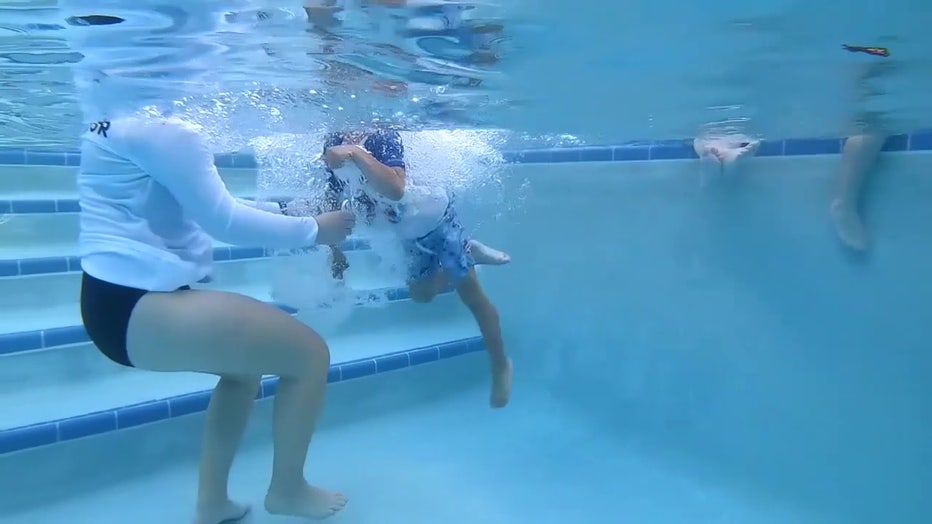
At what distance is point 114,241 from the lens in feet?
8.96

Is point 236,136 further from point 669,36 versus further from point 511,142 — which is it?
point 669,36

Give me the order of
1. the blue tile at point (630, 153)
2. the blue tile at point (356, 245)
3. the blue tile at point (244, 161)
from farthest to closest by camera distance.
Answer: the blue tile at point (244, 161) → the blue tile at point (356, 245) → the blue tile at point (630, 153)

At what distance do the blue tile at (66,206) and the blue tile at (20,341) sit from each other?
1.86 meters

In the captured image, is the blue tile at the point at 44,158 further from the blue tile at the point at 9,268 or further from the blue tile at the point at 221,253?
the blue tile at the point at 221,253

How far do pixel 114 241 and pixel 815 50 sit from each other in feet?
9.78

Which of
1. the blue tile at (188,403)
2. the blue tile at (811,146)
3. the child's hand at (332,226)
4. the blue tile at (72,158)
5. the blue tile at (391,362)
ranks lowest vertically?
the blue tile at (391,362)

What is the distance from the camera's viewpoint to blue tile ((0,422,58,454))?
12.9 feet

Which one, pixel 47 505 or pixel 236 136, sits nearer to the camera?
pixel 47 505

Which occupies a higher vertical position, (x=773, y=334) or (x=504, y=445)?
(x=773, y=334)

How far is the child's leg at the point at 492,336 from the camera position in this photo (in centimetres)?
478

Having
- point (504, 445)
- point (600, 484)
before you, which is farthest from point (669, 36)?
point (504, 445)

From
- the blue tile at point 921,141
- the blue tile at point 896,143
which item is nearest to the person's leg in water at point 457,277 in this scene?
the blue tile at point 896,143

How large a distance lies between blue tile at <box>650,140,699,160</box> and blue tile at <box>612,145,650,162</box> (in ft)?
0.21

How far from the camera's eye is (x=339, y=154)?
12.4ft
